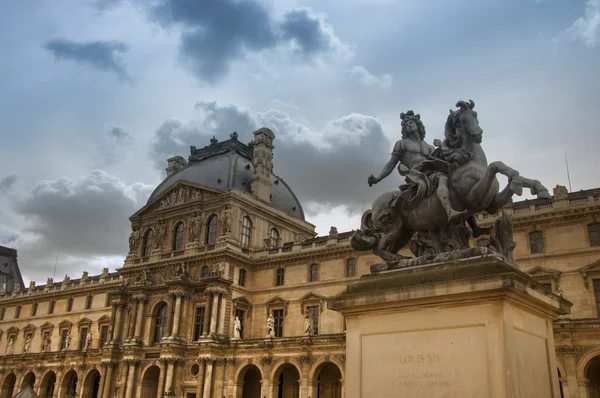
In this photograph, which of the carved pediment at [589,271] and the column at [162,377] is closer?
the carved pediment at [589,271]

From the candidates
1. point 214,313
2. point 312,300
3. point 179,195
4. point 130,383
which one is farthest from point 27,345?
point 312,300

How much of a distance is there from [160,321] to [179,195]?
12359mm

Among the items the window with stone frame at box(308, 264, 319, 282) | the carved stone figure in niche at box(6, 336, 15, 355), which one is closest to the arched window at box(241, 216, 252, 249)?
the window with stone frame at box(308, 264, 319, 282)

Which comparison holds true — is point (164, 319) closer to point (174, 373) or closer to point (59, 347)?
point (174, 373)

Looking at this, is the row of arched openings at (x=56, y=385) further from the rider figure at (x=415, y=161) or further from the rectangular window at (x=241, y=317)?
the rider figure at (x=415, y=161)

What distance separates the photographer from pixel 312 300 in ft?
160

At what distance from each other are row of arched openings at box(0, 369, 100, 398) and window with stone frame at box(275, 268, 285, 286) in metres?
21.4

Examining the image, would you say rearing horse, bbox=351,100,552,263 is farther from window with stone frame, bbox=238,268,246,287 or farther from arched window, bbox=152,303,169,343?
arched window, bbox=152,303,169,343

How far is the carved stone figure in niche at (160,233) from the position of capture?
5688 centimetres

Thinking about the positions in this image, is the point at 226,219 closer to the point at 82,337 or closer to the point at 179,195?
the point at 179,195

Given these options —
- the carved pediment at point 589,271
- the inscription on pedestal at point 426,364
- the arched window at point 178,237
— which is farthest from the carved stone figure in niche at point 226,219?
the inscription on pedestal at point 426,364

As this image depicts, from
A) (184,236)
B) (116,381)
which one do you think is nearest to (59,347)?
(116,381)

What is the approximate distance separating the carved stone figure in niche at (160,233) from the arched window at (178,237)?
1101 millimetres

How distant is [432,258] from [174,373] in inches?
1736
